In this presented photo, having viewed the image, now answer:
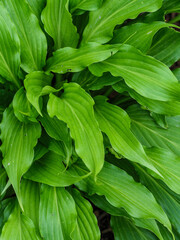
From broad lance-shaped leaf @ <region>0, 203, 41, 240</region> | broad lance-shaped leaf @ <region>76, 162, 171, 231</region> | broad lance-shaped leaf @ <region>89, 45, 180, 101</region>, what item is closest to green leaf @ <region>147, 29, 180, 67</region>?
broad lance-shaped leaf @ <region>89, 45, 180, 101</region>

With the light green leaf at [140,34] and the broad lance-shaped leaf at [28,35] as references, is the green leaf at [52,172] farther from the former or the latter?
the light green leaf at [140,34]

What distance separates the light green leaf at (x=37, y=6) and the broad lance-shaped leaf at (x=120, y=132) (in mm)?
428

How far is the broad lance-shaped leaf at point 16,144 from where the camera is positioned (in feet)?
3.01

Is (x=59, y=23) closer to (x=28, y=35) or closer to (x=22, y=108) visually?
(x=28, y=35)

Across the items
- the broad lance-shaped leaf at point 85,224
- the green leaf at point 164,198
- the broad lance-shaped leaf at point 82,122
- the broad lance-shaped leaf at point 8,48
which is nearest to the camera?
the broad lance-shaped leaf at point 82,122

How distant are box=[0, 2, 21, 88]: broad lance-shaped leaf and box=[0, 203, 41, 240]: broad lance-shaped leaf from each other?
527 millimetres

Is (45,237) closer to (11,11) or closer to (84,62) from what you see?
(84,62)

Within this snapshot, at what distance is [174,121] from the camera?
125 cm

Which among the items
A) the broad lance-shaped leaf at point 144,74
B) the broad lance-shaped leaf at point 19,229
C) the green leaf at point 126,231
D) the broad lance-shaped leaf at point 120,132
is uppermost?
the broad lance-shaped leaf at point 144,74

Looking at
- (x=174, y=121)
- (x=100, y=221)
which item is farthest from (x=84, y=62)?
(x=100, y=221)

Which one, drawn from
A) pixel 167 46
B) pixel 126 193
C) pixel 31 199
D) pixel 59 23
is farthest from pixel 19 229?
pixel 167 46

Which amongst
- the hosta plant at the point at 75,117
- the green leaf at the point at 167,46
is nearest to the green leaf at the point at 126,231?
the hosta plant at the point at 75,117

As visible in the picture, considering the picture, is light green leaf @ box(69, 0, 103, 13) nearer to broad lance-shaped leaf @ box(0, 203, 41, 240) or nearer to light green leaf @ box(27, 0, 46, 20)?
light green leaf @ box(27, 0, 46, 20)

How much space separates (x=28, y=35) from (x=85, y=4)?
254 mm
